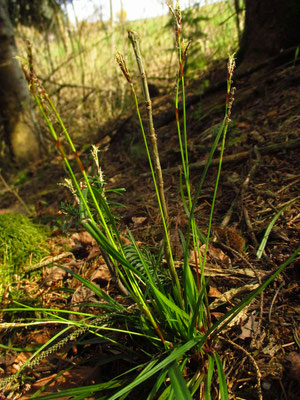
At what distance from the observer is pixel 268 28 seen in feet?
9.38

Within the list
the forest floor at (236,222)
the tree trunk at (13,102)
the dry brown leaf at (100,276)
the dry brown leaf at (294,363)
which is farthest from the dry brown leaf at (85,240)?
the tree trunk at (13,102)

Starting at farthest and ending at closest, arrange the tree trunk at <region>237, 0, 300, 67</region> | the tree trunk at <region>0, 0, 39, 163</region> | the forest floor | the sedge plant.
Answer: the tree trunk at <region>0, 0, 39, 163</region> → the tree trunk at <region>237, 0, 300, 67</region> → the forest floor → the sedge plant

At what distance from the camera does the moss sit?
1646 mm

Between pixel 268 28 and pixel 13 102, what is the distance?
3911 millimetres

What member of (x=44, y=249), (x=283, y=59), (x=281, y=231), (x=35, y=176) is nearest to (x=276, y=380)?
(x=281, y=231)

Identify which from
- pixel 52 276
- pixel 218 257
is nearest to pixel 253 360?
pixel 218 257

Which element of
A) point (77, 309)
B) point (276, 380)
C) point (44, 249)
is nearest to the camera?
point (276, 380)

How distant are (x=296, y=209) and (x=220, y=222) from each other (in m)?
0.42

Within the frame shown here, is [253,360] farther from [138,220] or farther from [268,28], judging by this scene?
[268,28]

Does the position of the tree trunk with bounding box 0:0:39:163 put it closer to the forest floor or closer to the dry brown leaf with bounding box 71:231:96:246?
the forest floor

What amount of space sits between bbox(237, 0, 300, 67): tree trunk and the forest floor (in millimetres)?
198

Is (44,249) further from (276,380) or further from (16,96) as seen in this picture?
(16,96)

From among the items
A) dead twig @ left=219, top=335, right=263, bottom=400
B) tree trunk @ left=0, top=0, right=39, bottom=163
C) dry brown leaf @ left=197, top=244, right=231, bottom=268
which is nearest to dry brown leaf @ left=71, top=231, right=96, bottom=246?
dry brown leaf @ left=197, top=244, right=231, bottom=268

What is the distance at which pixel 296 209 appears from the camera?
59.2 inches
